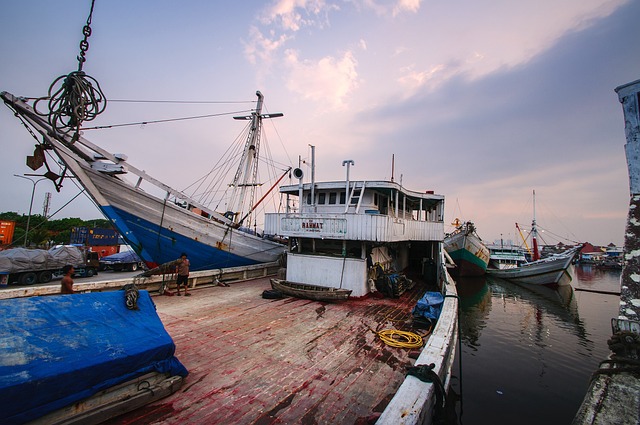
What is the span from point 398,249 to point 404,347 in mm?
11601

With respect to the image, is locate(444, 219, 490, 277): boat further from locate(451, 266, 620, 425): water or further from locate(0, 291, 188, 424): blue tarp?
locate(0, 291, 188, 424): blue tarp

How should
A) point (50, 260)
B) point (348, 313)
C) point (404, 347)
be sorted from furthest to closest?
→ point (50, 260), point (348, 313), point (404, 347)

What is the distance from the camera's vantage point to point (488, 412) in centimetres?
701

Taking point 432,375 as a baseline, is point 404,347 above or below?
below

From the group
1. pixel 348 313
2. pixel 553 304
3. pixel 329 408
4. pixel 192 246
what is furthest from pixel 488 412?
pixel 553 304

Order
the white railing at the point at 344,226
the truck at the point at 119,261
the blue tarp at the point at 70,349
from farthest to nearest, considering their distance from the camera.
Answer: the truck at the point at 119,261, the white railing at the point at 344,226, the blue tarp at the point at 70,349

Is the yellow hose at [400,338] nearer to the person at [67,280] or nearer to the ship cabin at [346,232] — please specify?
the ship cabin at [346,232]

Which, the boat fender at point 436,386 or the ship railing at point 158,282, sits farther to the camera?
the ship railing at point 158,282

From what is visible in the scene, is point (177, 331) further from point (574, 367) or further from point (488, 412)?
point (574, 367)

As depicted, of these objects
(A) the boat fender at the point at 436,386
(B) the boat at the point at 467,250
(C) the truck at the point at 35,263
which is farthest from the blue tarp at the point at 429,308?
(C) the truck at the point at 35,263

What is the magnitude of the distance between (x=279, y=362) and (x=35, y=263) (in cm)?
2493

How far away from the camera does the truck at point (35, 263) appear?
18844 millimetres

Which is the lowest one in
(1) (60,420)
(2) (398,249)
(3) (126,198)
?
(1) (60,420)

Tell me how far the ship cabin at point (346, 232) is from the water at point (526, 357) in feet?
15.2
